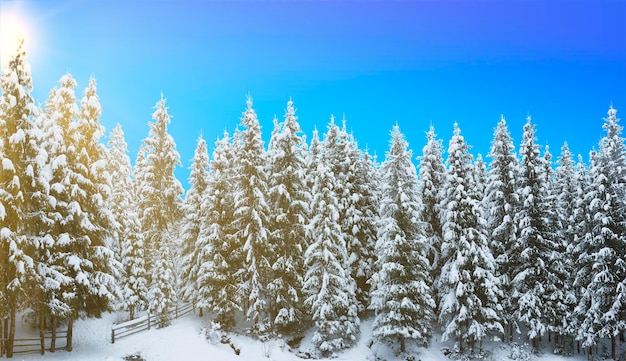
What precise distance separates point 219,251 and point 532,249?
2331cm

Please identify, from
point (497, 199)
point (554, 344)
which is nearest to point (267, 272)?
point (497, 199)

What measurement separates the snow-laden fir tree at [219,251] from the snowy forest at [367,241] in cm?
11

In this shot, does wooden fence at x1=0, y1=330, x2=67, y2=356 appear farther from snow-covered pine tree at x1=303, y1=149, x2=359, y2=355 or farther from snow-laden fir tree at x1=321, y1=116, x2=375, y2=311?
snow-laden fir tree at x1=321, y1=116, x2=375, y2=311

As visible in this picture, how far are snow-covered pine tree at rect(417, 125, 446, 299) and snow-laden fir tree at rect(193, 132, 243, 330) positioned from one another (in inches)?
592

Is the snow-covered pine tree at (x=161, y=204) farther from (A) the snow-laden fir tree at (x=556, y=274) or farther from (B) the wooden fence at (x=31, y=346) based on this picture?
(A) the snow-laden fir tree at (x=556, y=274)

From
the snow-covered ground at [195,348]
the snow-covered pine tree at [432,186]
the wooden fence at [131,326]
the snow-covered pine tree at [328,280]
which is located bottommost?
the snow-covered ground at [195,348]

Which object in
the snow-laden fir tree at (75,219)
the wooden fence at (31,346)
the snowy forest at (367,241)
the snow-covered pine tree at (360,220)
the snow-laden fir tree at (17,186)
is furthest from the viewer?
the snow-covered pine tree at (360,220)

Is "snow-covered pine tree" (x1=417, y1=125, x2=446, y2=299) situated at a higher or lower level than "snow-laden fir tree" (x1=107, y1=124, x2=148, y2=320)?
higher

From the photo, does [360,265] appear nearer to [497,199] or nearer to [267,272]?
[267,272]

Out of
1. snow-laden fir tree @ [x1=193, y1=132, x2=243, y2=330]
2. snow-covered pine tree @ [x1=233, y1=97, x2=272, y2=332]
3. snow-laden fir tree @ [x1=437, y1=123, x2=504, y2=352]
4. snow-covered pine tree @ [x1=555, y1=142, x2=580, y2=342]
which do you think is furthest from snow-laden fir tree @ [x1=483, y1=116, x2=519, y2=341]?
snow-laden fir tree @ [x1=193, y1=132, x2=243, y2=330]

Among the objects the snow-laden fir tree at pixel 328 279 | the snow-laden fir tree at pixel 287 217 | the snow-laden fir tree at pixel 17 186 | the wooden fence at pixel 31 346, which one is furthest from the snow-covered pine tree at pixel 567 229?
the snow-laden fir tree at pixel 17 186

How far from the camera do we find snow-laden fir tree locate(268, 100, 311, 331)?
33000mm

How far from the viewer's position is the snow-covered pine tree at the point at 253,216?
32688mm

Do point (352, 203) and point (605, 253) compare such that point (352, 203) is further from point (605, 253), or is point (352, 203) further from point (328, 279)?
point (605, 253)
